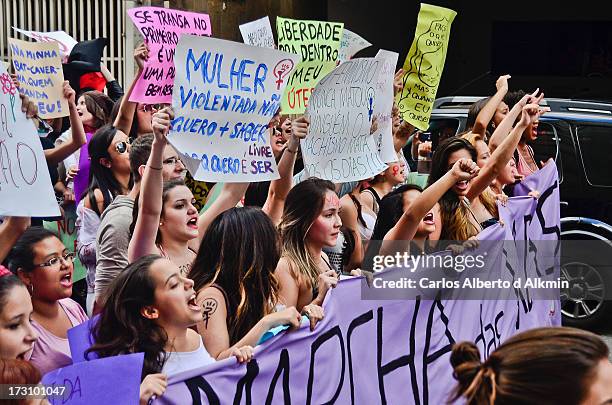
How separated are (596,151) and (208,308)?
5.99 metres

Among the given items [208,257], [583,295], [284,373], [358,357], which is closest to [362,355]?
[358,357]

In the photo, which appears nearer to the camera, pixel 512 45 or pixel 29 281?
pixel 29 281

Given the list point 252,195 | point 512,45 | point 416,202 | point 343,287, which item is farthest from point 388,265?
point 512,45

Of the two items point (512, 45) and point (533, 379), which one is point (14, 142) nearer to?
point (533, 379)

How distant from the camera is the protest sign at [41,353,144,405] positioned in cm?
346

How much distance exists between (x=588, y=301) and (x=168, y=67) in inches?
190

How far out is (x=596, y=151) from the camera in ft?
32.1

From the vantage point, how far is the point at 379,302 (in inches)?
205

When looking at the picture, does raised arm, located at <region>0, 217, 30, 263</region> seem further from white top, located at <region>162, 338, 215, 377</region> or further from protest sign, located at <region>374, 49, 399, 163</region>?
protest sign, located at <region>374, 49, 399, 163</region>

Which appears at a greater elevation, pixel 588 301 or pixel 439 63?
pixel 439 63

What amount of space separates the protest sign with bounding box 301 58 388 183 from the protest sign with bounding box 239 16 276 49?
0.51m

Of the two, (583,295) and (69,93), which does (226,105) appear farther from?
(583,295)

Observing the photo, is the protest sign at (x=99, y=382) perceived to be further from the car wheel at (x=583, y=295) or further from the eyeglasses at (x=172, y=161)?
the car wheel at (x=583, y=295)

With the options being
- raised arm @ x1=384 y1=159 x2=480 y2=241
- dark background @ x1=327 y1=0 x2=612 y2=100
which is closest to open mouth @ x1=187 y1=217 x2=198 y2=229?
raised arm @ x1=384 y1=159 x2=480 y2=241
